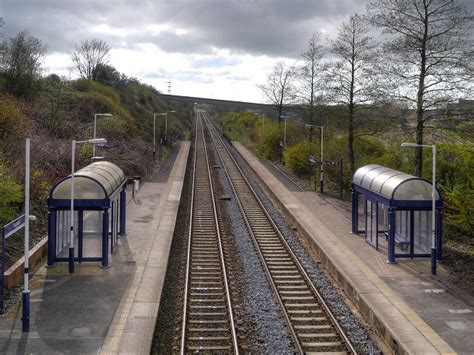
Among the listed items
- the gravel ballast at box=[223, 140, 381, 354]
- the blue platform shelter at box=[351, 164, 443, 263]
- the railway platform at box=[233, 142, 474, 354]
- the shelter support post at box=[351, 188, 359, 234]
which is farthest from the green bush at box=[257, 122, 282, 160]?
the blue platform shelter at box=[351, 164, 443, 263]

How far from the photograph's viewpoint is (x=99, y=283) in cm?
1441

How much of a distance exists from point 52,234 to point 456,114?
1477 cm

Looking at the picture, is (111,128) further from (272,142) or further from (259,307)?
(259,307)

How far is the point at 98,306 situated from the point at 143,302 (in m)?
1.02

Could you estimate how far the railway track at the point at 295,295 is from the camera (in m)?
11.0

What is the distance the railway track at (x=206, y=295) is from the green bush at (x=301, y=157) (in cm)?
1570

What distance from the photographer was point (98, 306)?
12555mm

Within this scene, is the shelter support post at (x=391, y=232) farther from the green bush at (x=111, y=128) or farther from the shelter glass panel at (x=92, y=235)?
the green bush at (x=111, y=128)

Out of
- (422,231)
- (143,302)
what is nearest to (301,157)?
(422,231)

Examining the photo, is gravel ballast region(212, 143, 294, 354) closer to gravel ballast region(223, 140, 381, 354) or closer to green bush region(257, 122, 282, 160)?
gravel ballast region(223, 140, 381, 354)

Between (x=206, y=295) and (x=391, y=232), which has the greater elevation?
(x=391, y=232)

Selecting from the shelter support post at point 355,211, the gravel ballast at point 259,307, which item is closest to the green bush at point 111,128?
the gravel ballast at point 259,307

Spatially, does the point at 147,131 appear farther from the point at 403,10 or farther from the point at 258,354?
the point at 258,354

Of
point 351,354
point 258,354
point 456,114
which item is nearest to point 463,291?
point 351,354
